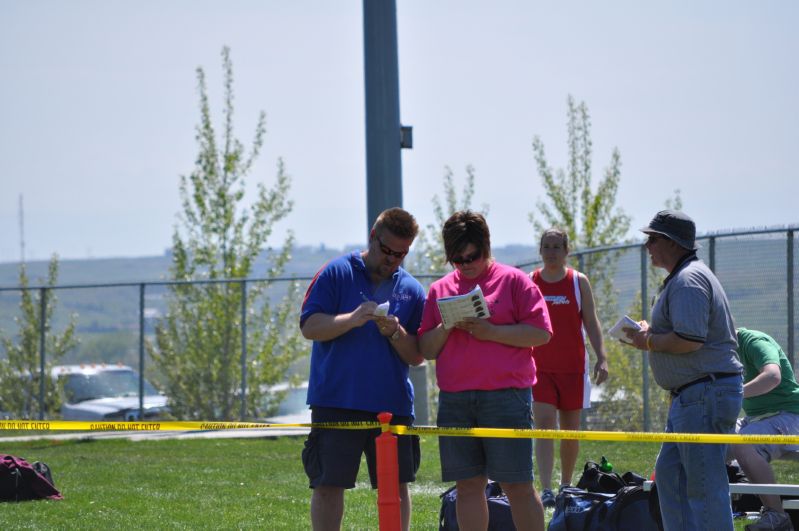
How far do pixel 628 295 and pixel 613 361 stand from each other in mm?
960

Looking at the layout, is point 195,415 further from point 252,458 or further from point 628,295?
point 628,295

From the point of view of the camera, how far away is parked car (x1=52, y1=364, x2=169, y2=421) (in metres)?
19.5

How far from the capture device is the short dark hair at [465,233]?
6.00 meters

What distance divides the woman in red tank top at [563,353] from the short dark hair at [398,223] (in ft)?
8.78

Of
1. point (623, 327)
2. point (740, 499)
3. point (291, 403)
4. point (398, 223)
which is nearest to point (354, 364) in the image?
point (398, 223)

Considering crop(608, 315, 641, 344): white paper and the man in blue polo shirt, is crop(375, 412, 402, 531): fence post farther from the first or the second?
crop(608, 315, 641, 344): white paper

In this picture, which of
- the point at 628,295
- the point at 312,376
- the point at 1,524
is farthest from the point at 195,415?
the point at 312,376

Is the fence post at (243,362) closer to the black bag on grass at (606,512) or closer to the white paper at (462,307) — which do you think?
the black bag on grass at (606,512)

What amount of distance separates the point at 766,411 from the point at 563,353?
1.54 meters

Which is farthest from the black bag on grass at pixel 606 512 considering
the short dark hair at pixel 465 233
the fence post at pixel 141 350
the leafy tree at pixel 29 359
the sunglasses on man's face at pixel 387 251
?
the leafy tree at pixel 29 359

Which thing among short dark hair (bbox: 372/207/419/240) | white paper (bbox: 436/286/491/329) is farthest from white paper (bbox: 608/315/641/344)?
short dark hair (bbox: 372/207/419/240)

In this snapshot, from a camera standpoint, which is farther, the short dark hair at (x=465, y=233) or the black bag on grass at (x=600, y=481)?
the black bag on grass at (x=600, y=481)

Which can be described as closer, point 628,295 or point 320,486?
point 320,486

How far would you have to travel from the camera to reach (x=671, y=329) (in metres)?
5.70
